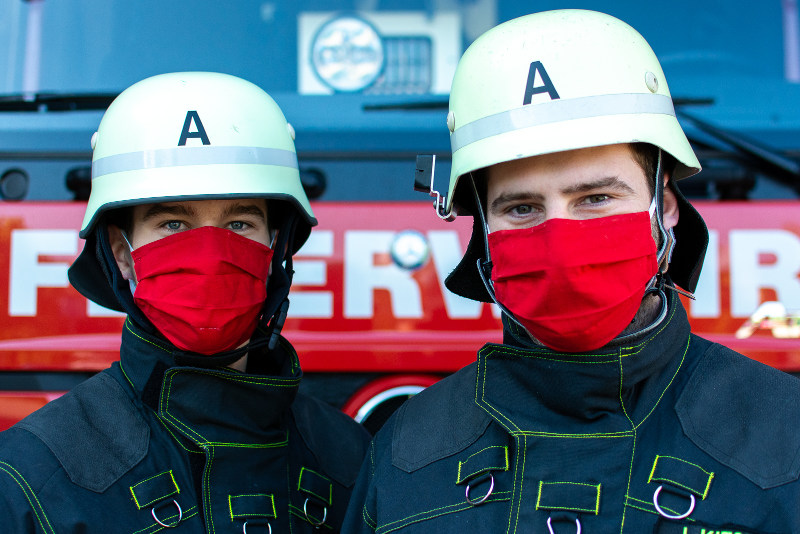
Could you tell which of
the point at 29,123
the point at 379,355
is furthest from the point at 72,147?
the point at 379,355

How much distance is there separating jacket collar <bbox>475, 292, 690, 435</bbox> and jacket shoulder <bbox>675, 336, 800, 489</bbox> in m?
0.08

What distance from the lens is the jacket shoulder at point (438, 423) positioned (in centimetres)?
200

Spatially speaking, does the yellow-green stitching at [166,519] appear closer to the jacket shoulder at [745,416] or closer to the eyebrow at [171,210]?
the eyebrow at [171,210]

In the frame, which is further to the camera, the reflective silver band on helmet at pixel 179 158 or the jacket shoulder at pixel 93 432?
the reflective silver band on helmet at pixel 179 158

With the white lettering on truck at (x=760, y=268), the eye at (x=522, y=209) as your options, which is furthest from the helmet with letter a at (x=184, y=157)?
the white lettering on truck at (x=760, y=268)

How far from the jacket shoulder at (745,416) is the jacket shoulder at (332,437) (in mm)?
1105

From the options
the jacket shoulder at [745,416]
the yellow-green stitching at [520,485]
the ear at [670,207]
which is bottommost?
the yellow-green stitching at [520,485]

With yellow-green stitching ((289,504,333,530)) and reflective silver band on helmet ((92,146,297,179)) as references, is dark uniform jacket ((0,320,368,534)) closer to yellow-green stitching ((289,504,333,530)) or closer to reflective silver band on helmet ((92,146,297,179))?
yellow-green stitching ((289,504,333,530))

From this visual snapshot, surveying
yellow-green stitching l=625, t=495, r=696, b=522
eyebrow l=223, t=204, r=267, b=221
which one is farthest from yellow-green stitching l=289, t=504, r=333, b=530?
yellow-green stitching l=625, t=495, r=696, b=522

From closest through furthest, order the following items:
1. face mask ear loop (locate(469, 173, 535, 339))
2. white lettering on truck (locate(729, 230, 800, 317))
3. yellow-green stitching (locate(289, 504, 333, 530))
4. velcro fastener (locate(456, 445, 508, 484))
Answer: velcro fastener (locate(456, 445, 508, 484))
face mask ear loop (locate(469, 173, 535, 339))
yellow-green stitching (locate(289, 504, 333, 530))
white lettering on truck (locate(729, 230, 800, 317))

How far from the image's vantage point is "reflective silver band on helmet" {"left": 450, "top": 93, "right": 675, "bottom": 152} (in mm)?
1993

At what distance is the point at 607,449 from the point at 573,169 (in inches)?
25.5

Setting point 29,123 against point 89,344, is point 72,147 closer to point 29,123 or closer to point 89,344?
point 29,123

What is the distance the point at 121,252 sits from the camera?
8.39ft
